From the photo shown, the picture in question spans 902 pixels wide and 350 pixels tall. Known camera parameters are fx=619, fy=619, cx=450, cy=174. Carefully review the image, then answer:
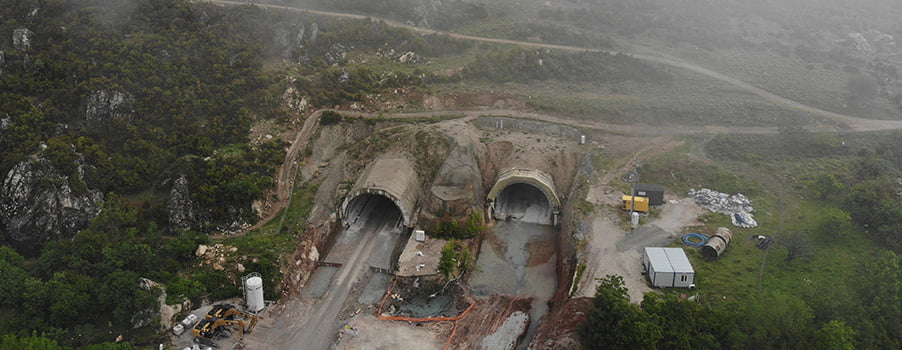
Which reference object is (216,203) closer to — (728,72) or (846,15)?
(728,72)

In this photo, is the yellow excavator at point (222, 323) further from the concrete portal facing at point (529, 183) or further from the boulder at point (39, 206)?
the concrete portal facing at point (529, 183)

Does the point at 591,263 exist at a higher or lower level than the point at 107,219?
lower

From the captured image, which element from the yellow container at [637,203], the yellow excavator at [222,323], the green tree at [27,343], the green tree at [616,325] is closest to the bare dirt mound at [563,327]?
the green tree at [616,325]

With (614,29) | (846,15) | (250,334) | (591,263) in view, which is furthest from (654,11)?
(250,334)

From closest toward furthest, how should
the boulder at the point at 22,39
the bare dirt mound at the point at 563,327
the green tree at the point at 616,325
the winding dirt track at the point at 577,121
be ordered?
the green tree at the point at 616,325 → the bare dirt mound at the point at 563,327 → the winding dirt track at the point at 577,121 → the boulder at the point at 22,39

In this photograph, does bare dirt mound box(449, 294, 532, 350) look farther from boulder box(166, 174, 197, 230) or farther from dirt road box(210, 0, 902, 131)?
dirt road box(210, 0, 902, 131)
